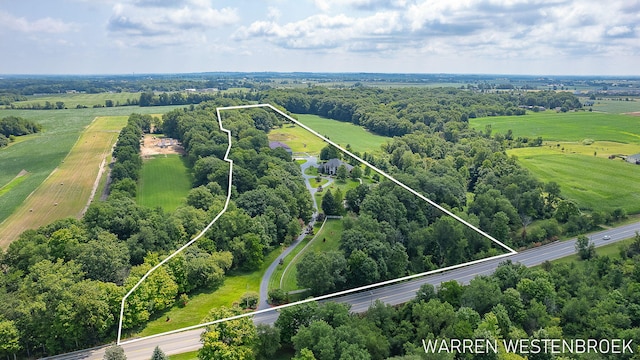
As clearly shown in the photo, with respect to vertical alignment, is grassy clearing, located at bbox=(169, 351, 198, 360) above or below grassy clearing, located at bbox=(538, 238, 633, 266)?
below

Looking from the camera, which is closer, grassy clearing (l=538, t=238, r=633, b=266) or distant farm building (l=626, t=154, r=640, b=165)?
grassy clearing (l=538, t=238, r=633, b=266)

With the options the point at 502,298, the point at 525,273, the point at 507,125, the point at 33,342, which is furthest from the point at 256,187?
the point at 507,125

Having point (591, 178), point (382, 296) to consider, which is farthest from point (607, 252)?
point (382, 296)

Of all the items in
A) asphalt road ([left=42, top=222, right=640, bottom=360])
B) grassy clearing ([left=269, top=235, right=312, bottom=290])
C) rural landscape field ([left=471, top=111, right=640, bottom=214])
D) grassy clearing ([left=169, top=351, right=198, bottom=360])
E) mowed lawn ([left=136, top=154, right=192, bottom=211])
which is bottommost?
grassy clearing ([left=169, top=351, right=198, bottom=360])

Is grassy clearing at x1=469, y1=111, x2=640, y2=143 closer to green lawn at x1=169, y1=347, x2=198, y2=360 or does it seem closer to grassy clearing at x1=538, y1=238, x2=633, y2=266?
grassy clearing at x1=538, y1=238, x2=633, y2=266

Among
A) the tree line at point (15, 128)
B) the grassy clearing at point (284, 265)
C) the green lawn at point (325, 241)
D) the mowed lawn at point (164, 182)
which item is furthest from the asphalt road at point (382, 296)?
the tree line at point (15, 128)

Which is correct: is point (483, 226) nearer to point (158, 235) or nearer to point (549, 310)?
point (549, 310)

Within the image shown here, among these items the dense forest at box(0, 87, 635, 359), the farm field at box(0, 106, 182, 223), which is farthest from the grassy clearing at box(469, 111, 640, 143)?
the farm field at box(0, 106, 182, 223)
